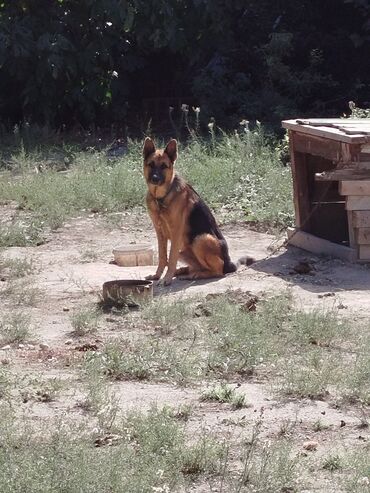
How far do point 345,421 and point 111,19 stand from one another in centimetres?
1229

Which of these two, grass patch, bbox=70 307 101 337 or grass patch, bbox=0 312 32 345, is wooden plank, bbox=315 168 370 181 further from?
grass patch, bbox=0 312 32 345

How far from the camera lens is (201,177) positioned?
12.9m

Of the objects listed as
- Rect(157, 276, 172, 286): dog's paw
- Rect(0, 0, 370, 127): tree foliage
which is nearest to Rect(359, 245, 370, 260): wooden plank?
Rect(157, 276, 172, 286): dog's paw

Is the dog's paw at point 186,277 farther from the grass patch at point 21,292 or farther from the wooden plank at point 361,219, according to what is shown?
the wooden plank at point 361,219

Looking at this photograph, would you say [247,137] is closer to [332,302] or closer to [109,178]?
[109,178]

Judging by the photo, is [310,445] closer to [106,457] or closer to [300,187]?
[106,457]

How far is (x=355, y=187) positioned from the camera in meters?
9.55

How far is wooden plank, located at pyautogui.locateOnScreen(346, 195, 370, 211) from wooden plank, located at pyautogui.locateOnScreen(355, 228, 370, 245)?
18 centimetres

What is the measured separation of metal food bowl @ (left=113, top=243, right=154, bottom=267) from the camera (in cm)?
1003

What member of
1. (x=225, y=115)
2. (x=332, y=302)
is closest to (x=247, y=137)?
(x=225, y=115)

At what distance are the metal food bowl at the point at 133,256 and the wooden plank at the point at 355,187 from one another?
6.27 feet

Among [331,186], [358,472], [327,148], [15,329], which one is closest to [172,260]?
[327,148]

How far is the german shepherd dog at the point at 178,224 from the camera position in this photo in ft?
31.2

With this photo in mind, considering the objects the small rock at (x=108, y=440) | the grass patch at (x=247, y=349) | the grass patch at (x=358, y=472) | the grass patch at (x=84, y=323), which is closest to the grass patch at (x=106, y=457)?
the small rock at (x=108, y=440)
